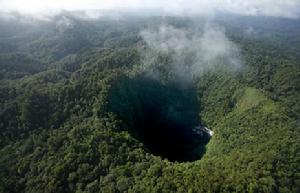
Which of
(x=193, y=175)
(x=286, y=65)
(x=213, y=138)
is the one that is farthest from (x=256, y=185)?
(x=286, y=65)

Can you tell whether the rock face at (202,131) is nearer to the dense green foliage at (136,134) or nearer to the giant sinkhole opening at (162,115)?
the giant sinkhole opening at (162,115)

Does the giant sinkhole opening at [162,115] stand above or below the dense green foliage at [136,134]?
below

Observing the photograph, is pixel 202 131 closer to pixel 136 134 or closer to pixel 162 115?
pixel 162 115

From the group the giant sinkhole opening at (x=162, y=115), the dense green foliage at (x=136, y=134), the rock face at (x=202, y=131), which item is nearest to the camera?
the dense green foliage at (x=136, y=134)

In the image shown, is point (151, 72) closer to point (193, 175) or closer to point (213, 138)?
point (213, 138)

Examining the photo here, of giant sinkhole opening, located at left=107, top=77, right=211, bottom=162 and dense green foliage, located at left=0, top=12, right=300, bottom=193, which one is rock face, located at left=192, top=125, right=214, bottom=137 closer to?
giant sinkhole opening, located at left=107, top=77, right=211, bottom=162

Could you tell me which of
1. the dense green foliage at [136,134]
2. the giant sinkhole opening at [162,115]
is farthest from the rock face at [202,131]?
the dense green foliage at [136,134]

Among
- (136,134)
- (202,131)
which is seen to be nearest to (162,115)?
(202,131)
